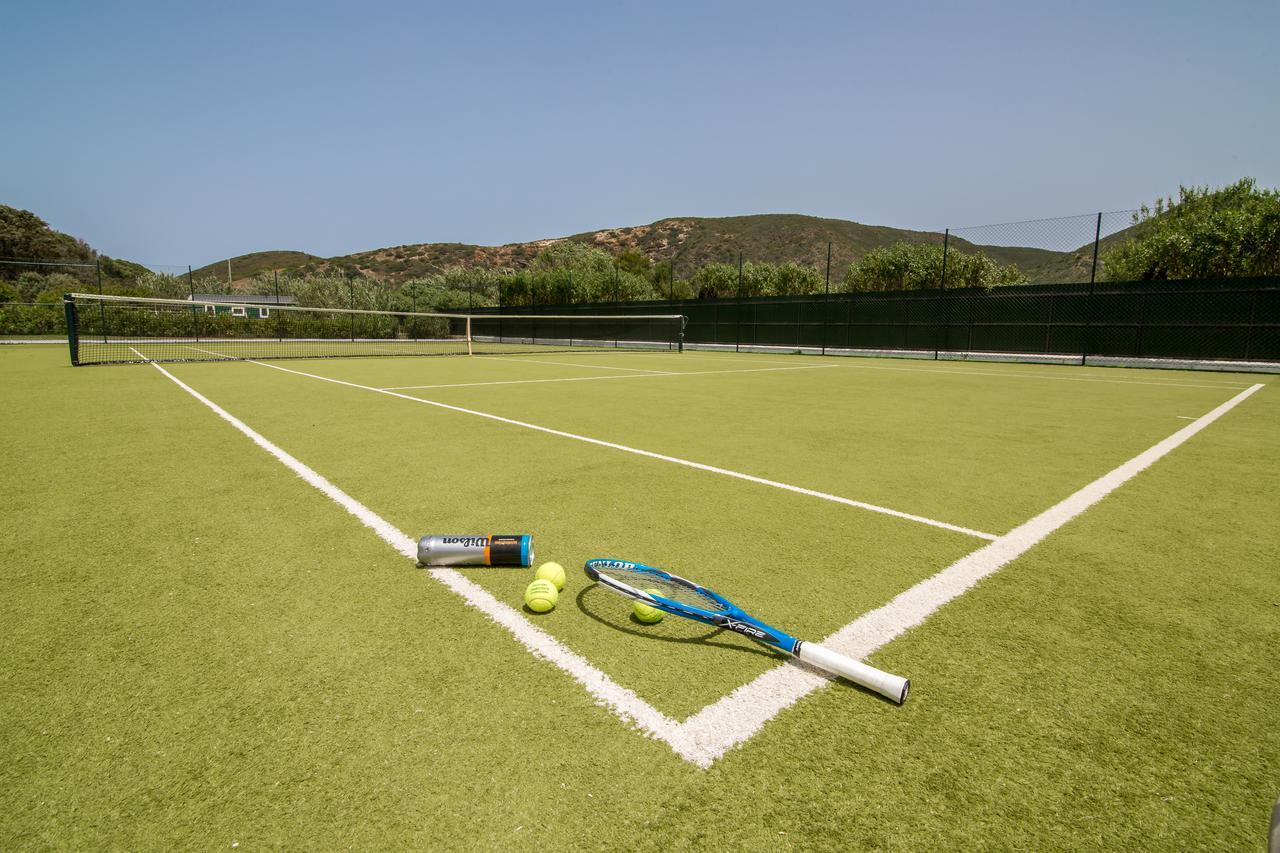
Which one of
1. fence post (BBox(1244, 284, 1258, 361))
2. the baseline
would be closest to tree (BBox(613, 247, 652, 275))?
fence post (BBox(1244, 284, 1258, 361))

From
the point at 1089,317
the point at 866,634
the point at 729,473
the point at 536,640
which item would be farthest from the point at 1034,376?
the point at 536,640

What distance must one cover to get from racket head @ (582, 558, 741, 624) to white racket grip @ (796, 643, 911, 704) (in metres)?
0.34

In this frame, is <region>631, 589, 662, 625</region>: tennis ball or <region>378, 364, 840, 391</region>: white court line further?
<region>378, 364, 840, 391</region>: white court line

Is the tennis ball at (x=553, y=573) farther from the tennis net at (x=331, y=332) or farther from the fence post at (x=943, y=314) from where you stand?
the fence post at (x=943, y=314)

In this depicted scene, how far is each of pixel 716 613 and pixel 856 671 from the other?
625 mm

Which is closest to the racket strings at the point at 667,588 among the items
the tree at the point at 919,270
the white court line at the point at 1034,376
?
the white court line at the point at 1034,376

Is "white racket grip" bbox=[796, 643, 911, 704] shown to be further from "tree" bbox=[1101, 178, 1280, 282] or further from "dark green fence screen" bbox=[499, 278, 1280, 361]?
"tree" bbox=[1101, 178, 1280, 282]

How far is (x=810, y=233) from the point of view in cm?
11475

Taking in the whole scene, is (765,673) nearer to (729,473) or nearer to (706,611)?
(706,611)

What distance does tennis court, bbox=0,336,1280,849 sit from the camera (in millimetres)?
1831

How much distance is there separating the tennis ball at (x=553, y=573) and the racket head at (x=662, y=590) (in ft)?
0.49

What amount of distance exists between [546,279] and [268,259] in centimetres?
15981

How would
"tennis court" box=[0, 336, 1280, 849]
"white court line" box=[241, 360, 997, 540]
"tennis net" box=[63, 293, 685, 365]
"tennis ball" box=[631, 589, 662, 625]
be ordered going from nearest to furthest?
"tennis court" box=[0, 336, 1280, 849], "tennis ball" box=[631, 589, 662, 625], "white court line" box=[241, 360, 997, 540], "tennis net" box=[63, 293, 685, 365]

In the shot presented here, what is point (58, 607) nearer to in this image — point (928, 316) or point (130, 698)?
point (130, 698)
